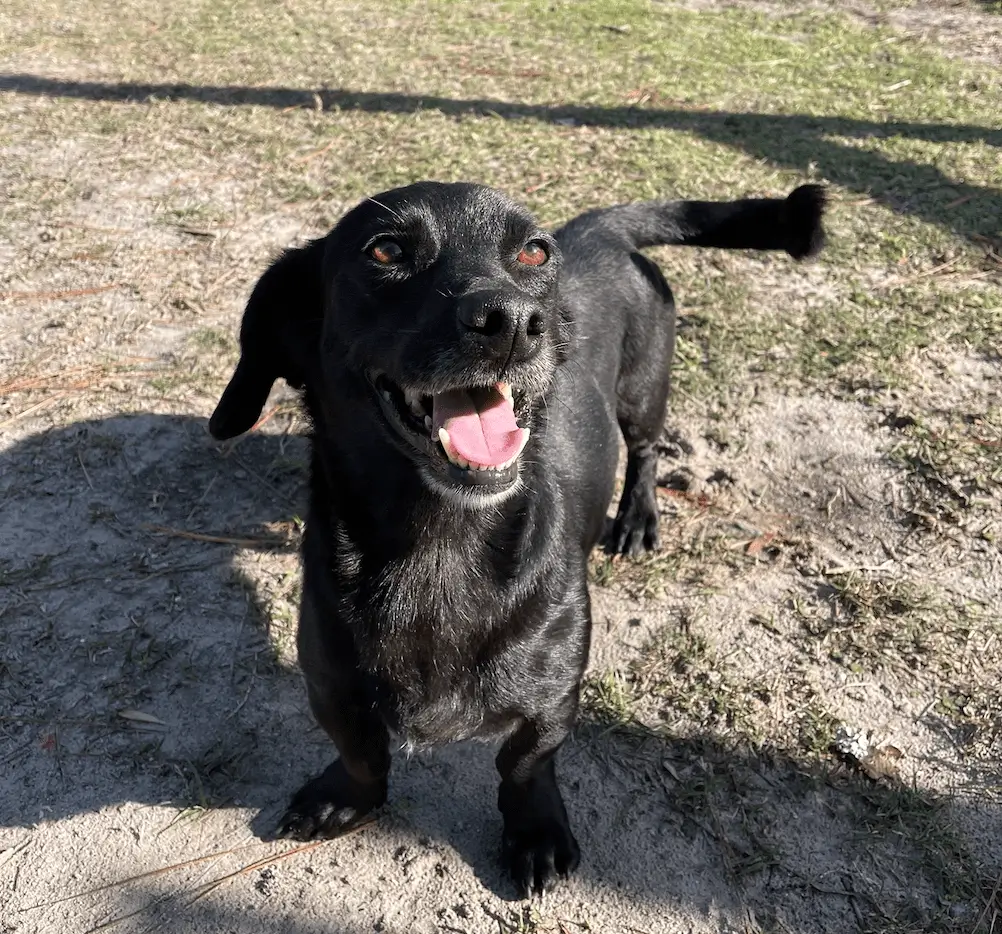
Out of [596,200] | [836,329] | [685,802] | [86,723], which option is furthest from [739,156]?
[86,723]

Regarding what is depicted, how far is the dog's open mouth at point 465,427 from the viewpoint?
6.20ft

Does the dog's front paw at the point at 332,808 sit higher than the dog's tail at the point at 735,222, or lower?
lower

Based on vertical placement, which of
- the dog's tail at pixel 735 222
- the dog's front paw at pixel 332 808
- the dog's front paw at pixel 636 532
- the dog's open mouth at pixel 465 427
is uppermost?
the dog's tail at pixel 735 222

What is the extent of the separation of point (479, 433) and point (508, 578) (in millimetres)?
423

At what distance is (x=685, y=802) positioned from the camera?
2590 mm

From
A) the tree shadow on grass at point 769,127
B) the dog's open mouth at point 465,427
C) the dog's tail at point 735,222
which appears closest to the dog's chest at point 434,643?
the dog's open mouth at point 465,427

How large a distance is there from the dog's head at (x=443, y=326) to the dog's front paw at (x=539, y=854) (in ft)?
3.46

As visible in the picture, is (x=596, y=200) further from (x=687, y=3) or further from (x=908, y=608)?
(x=687, y=3)

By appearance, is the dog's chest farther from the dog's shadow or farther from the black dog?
the dog's shadow

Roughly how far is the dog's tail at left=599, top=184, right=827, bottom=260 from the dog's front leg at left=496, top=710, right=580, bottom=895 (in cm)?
185

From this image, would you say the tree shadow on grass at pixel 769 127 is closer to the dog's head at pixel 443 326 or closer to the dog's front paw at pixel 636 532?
the dog's front paw at pixel 636 532

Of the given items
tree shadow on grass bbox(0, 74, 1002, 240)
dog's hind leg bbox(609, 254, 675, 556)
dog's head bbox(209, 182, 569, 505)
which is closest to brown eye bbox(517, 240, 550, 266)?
dog's head bbox(209, 182, 569, 505)

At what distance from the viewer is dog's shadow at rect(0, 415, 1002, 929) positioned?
249 centimetres

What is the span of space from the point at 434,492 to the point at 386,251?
1.83 feet
